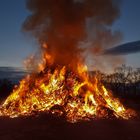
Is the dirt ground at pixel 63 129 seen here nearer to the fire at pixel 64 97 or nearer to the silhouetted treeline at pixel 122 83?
the fire at pixel 64 97

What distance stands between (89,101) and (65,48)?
5303 mm

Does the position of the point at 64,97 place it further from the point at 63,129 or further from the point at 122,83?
the point at 122,83

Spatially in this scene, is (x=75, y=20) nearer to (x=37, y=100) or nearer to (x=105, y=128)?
(x=37, y=100)

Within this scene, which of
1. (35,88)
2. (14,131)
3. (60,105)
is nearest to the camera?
(14,131)

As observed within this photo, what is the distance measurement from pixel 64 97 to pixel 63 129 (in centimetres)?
425

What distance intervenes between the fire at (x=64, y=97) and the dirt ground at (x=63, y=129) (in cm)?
96

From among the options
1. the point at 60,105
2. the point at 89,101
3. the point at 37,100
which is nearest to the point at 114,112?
the point at 89,101

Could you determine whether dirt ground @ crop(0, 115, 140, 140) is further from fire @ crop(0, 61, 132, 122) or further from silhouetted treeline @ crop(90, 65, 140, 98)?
silhouetted treeline @ crop(90, 65, 140, 98)

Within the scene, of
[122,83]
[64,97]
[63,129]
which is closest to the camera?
[63,129]

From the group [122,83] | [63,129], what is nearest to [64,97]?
[63,129]

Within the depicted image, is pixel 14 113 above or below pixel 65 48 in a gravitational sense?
below

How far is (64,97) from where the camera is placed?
2539 centimetres

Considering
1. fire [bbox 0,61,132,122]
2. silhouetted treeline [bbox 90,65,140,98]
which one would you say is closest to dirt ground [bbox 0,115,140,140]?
fire [bbox 0,61,132,122]

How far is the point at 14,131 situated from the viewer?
2123 cm
